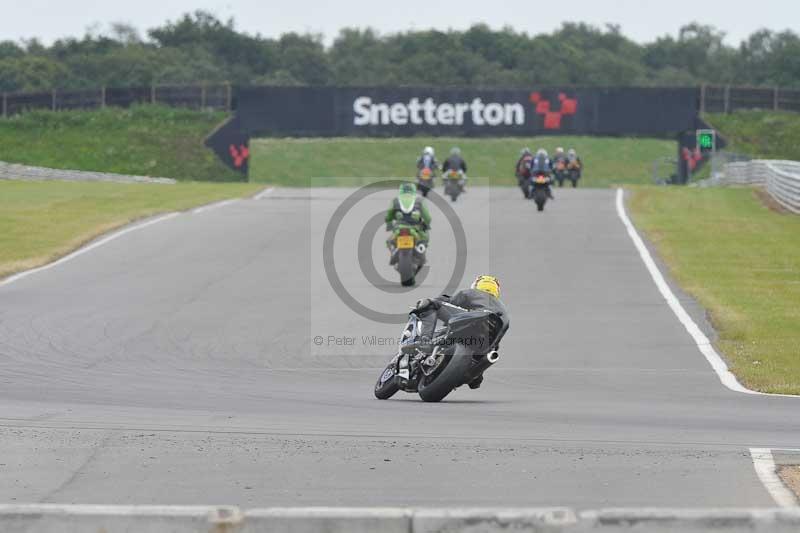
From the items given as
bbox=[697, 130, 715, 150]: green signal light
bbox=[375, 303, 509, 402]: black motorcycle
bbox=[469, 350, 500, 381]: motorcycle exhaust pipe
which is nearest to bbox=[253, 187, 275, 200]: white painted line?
bbox=[697, 130, 715, 150]: green signal light

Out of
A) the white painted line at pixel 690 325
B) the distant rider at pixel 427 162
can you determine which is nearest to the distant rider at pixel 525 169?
the distant rider at pixel 427 162

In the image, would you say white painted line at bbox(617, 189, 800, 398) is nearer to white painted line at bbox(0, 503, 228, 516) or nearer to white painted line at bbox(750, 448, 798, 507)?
white painted line at bbox(750, 448, 798, 507)

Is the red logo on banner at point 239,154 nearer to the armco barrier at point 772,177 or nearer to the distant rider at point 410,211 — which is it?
the armco barrier at point 772,177

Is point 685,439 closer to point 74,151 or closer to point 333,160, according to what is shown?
point 74,151

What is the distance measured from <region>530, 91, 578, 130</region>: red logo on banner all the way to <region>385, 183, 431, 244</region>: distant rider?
38224 millimetres

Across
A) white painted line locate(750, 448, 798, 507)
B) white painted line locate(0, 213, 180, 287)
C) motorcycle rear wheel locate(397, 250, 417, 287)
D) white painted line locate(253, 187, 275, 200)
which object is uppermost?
white painted line locate(750, 448, 798, 507)

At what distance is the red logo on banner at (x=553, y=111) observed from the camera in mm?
60031

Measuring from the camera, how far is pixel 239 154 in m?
61.4

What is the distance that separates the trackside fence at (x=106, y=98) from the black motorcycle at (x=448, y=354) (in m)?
52.2

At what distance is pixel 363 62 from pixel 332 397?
401ft

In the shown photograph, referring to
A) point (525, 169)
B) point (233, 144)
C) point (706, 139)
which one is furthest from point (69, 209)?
point (706, 139)

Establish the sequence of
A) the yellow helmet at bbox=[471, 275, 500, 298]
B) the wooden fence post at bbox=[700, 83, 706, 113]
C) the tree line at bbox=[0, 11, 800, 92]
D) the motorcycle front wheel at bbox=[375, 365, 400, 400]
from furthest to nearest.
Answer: the tree line at bbox=[0, 11, 800, 92] < the wooden fence post at bbox=[700, 83, 706, 113] < the motorcycle front wheel at bbox=[375, 365, 400, 400] < the yellow helmet at bbox=[471, 275, 500, 298]

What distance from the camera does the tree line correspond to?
361 feet

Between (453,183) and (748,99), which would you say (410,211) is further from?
(748,99)
